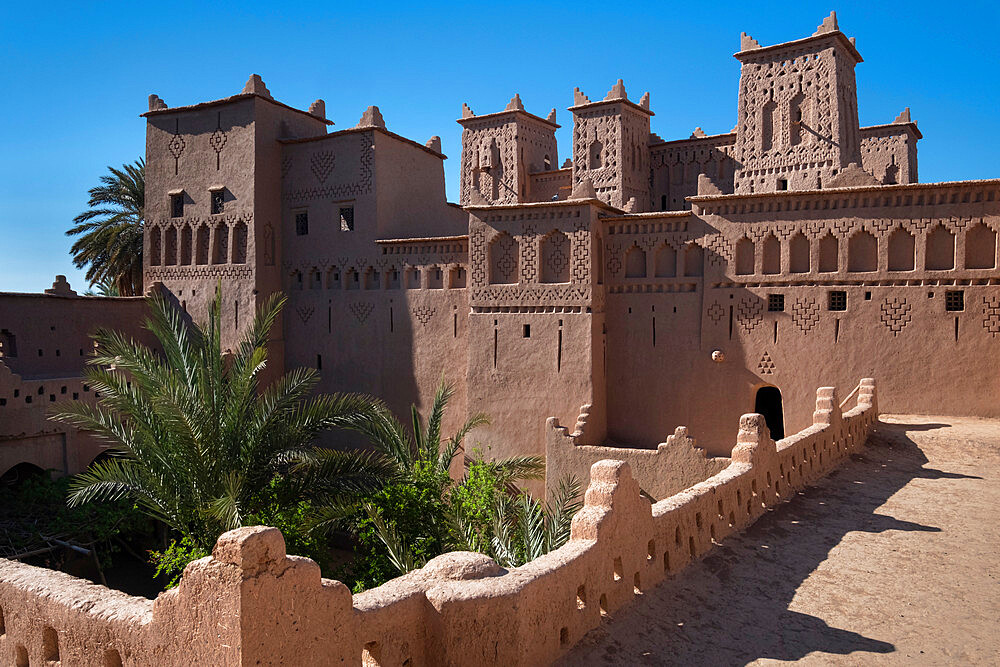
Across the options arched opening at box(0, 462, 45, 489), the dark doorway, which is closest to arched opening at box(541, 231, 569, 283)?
the dark doorway

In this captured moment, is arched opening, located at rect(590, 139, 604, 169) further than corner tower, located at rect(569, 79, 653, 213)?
Yes

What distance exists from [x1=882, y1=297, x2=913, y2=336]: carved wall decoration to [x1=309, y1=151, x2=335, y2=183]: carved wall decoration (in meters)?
12.7

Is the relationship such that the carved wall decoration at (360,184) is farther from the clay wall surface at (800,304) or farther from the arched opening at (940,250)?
the arched opening at (940,250)

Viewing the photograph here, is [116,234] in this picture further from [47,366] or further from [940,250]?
[940,250]

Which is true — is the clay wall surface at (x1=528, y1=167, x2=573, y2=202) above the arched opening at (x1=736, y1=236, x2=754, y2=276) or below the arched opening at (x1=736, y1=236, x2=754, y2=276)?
above

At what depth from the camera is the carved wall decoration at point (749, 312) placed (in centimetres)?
1562

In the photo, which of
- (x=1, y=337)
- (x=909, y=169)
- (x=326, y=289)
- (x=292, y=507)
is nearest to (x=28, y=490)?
(x=1, y=337)

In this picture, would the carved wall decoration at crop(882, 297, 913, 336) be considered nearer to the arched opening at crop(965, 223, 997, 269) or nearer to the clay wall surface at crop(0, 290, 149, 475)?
the arched opening at crop(965, 223, 997, 269)

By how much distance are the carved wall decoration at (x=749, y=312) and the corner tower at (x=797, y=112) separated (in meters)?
4.72

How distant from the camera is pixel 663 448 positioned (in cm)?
1389

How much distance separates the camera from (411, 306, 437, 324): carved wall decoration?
18.7 metres

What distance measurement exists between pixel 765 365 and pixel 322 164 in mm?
11387

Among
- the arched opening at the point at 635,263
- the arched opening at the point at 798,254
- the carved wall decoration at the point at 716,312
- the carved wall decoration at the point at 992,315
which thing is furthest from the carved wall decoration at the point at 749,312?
the carved wall decoration at the point at 992,315

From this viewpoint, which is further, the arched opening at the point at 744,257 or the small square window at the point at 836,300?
the arched opening at the point at 744,257
